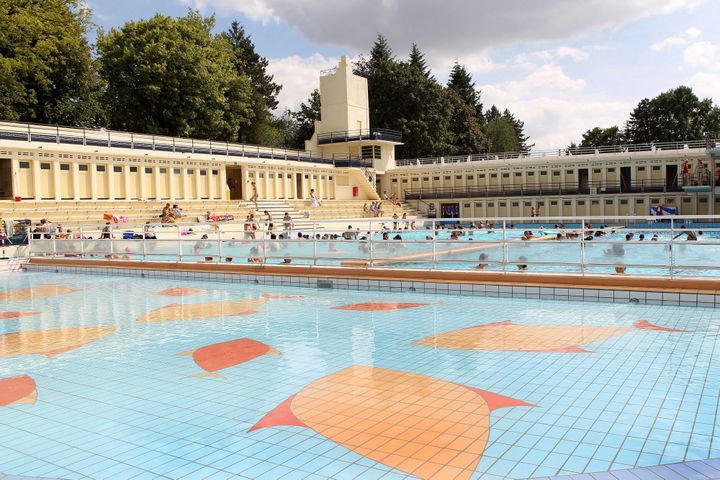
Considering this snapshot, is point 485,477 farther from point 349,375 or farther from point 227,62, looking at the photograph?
point 227,62

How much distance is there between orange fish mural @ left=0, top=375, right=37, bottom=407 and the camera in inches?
214

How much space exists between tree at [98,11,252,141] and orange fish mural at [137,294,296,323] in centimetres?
3129

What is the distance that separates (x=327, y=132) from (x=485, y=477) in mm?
47913

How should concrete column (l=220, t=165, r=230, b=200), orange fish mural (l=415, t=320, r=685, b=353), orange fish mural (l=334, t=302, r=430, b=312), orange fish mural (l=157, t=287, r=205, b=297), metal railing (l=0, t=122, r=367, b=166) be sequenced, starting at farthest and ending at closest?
1. concrete column (l=220, t=165, r=230, b=200)
2. metal railing (l=0, t=122, r=367, b=166)
3. orange fish mural (l=157, t=287, r=205, b=297)
4. orange fish mural (l=334, t=302, r=430, b=312)
5. orange fish mural (l=415, t=320, r=685, b=353)

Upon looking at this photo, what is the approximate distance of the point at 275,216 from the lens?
33.7 meters

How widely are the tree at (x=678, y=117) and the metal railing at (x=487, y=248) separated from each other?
56.1m

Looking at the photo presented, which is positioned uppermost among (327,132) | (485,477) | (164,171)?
(327,132)

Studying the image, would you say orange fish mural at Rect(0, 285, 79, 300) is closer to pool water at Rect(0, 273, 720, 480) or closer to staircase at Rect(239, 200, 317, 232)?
pool water at Rect(0, 273, 720, 480)

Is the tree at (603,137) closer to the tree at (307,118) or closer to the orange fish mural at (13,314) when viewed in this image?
the tree at (307,118)

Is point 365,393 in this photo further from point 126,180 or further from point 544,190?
point 544,190

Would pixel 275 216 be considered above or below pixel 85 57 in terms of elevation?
below

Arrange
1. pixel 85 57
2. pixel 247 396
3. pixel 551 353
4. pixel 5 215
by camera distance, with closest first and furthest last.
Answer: pixel 247 396, pixel 551 353, pixel 5 215, pixel 85 57

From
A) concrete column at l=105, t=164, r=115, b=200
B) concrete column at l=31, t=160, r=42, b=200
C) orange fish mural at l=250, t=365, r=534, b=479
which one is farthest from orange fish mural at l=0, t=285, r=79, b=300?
concrete column at l=105, t=164, r=115, b=200

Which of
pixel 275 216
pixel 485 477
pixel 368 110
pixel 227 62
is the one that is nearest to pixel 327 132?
pixel 368 110
